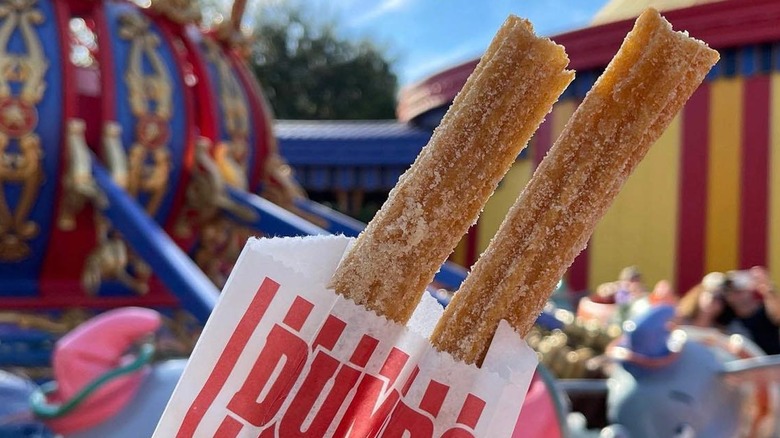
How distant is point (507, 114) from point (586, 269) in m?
6.67

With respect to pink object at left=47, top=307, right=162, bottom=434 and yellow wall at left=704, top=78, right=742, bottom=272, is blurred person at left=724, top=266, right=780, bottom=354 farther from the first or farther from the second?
yellow wall at left=704, top=78, right=742, bottom=272

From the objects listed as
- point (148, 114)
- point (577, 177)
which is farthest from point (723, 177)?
point (577, 177)

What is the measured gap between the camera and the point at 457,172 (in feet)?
2.02

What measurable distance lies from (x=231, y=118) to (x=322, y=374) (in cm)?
276

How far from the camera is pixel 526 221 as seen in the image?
0.63 metres

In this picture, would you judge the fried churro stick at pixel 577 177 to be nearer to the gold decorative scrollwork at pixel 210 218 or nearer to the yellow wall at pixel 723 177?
the gold decorative scrollwork at pixel 210 218

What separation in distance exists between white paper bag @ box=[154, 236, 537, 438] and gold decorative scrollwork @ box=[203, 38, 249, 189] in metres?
2.54

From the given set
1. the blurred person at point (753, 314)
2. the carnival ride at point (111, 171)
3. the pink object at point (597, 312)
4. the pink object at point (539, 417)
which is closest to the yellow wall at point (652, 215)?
the pink object at point (597, 312)

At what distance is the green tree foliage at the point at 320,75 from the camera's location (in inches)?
691

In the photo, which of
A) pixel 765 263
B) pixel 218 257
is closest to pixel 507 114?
pixel 218 257

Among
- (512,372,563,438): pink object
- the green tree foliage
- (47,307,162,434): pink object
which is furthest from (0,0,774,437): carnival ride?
the green tree foliage

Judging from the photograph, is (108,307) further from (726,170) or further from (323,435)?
(726,170)

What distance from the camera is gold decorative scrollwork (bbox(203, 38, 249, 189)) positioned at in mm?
3186

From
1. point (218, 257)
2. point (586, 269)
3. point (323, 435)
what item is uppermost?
point (586, 269)
